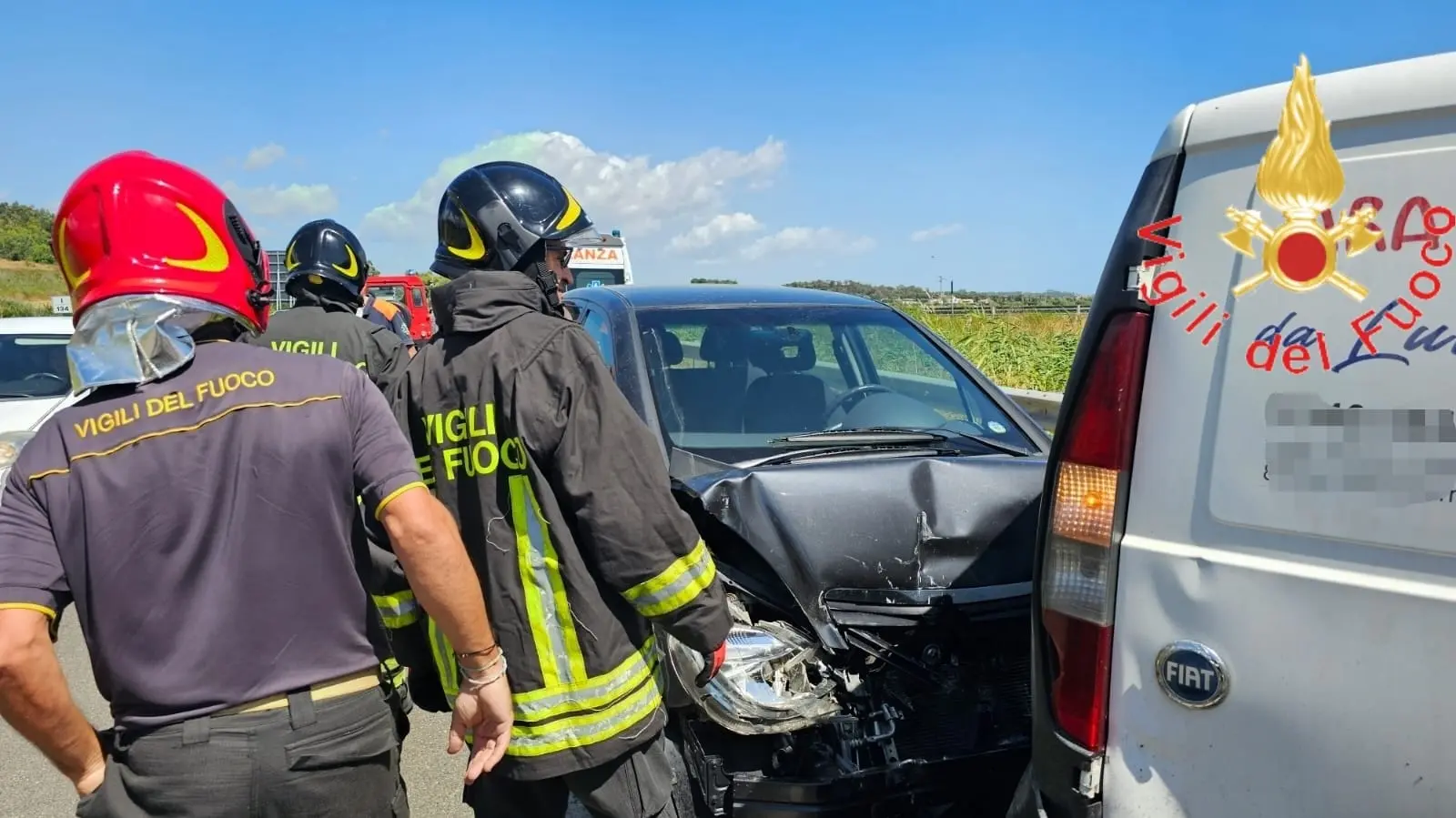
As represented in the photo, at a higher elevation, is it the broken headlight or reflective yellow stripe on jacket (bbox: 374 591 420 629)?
reflective yellow stripe on jacket (bbox: 374 591 420 629)

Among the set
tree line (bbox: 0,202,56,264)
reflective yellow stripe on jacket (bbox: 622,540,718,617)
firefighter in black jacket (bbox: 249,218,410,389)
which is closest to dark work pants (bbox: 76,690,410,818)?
reflective yellow stripe on jacket (bbox: 622,540,718,617)

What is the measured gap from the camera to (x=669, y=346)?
143 inches

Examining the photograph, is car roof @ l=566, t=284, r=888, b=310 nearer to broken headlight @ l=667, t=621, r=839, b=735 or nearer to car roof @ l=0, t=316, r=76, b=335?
broken headlight @ l=667, t=621, r=839, b=735

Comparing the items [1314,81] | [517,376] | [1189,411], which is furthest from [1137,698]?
[517,376]

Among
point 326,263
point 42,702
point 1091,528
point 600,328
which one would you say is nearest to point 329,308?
point 326,263

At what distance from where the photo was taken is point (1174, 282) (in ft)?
5.47

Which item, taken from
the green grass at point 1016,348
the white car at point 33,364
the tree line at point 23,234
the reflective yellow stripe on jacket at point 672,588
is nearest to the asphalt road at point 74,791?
the reflective yellow stripe on jacket at point 672,588

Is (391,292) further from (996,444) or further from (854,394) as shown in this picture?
(996,444)

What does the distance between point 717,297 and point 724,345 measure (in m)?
0.45

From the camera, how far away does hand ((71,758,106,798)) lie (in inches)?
69.4

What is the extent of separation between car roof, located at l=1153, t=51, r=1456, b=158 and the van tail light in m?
0.33

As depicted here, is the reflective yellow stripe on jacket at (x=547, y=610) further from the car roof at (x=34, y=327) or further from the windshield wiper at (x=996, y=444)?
the car roof at (x=34, y=327)

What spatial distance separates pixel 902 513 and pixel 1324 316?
1481mm

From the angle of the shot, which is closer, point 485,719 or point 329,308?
point 485,719
